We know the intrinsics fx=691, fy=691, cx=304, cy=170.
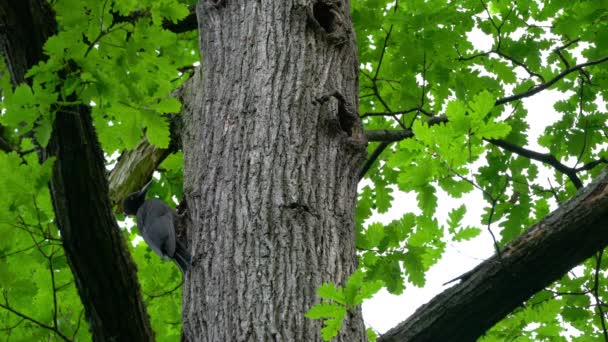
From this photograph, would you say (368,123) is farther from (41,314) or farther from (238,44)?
(41,314)

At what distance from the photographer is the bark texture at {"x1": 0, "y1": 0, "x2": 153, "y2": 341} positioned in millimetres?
2523

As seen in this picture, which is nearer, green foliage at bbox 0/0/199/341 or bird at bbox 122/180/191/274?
green foliage at bbox 0/0/199/341

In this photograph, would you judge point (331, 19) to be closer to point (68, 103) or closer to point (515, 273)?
point (68, 103)

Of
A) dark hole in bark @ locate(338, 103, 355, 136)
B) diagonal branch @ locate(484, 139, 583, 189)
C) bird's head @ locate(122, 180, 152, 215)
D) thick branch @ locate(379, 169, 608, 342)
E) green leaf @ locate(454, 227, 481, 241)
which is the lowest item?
thick branch @ locate(379, 169, 608, 342)

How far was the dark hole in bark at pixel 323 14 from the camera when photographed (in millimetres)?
3074

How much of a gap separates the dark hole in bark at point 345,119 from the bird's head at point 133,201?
210 cm

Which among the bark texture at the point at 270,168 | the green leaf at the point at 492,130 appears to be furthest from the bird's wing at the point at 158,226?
the green leaf at the point at 492,130

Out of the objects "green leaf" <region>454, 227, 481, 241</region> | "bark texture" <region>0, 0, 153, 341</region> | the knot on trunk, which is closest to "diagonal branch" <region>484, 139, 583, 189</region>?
"green leaf" <region>454, 227, 481, 241</region>

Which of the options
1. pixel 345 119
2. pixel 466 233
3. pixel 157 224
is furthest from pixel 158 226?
pixel 466 233

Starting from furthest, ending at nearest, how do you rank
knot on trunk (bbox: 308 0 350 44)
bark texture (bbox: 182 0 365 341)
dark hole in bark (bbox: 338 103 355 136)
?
knot on trunk (bbox: 308 0 350 44) < dark hole in bark (bbox: 338 103 355 136) < bark texture (bbox: 182 0 365 341)

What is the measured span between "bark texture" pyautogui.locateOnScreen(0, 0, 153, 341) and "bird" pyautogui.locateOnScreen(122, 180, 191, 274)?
34cm

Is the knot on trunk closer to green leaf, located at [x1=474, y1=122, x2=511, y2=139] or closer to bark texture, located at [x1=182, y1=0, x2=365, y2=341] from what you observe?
bark texture, located at [x1=182, y1=0, x2=365, y2=341]

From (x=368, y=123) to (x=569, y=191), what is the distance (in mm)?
1628

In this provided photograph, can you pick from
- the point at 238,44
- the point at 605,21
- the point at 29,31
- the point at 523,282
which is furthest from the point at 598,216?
the point at 605,21
